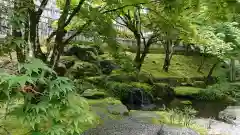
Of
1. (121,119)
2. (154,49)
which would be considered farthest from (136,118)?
(154,49)

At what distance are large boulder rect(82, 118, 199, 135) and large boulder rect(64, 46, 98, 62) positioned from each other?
7794 mm

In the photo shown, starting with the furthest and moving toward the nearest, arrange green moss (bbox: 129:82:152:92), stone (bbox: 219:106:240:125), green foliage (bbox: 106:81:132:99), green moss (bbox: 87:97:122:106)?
green moss (bbox: 129:82:152:92) → green foliage (bbox: 106:81:132:99) → stone (bbox: 219:106:240:125) → green moss (bbox: 87:97:122:106)

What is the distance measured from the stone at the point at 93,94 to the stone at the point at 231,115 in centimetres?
482

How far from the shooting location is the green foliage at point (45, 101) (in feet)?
9.42

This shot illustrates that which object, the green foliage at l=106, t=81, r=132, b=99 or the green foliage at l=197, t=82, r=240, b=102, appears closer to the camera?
the green foliage at l=106, t=81, r=132, b=99

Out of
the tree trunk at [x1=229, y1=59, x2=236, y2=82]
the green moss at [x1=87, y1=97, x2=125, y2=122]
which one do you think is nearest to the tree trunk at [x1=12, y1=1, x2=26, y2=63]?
the green moss at [x1=87, y1=97, x2=125, y2=122]

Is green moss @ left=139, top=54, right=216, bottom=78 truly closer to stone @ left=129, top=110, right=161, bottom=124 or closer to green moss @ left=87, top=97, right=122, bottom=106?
green moss @ left=87, top=97, right=122, bottom=106

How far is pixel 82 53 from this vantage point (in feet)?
48.4

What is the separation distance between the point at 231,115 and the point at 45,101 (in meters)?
10.5

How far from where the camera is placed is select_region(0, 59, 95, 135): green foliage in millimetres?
2871

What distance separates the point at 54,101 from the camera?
3076mm

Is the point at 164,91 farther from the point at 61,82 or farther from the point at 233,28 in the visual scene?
the point at 61,82

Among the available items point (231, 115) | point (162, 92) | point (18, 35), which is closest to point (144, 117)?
point (18, 35)

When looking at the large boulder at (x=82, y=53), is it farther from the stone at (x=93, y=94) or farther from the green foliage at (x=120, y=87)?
the stone at (x=93, y=94)
